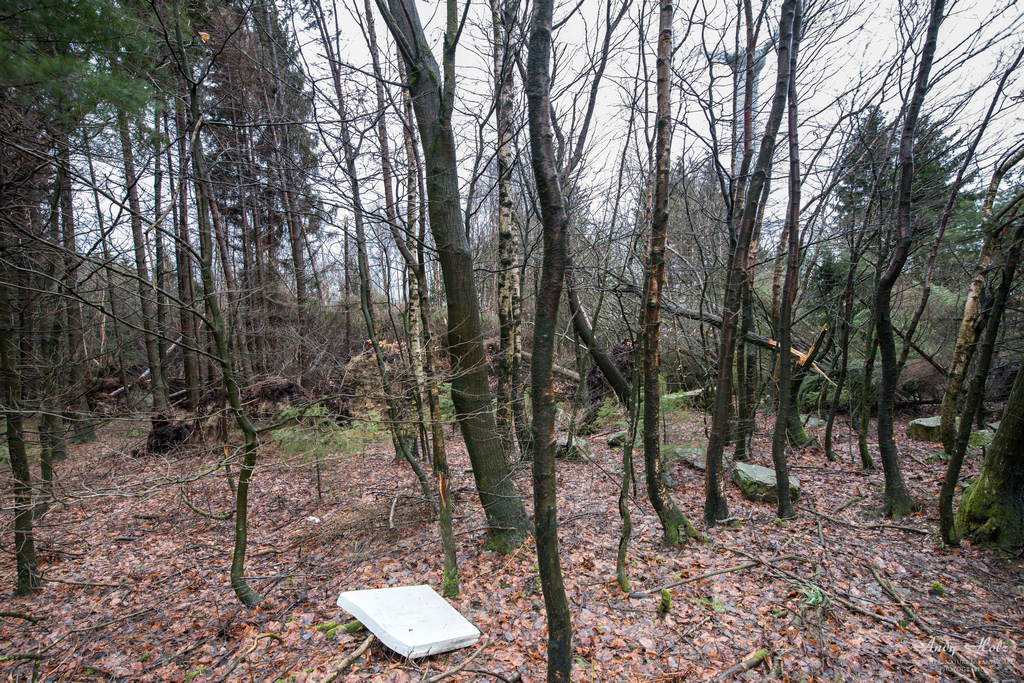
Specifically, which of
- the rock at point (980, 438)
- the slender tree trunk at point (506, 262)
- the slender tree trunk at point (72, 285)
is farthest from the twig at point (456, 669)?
the rock at point (980, 438)

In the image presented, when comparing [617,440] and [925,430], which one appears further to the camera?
[617,440]

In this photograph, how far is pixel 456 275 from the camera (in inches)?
191

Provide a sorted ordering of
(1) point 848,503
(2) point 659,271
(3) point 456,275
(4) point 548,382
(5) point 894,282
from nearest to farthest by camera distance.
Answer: (4) point 548,382 → (2) point 659,271 → (3) point 456,275 → (5) point 894,282 → (1) point 848,503

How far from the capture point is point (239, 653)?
3887 millimetres

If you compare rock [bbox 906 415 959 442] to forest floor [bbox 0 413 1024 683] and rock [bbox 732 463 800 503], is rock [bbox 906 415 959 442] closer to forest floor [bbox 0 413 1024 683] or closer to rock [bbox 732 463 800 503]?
forest floor [bbox 0 413 1024 683]

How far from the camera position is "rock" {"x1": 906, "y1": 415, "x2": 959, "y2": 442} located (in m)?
7.91

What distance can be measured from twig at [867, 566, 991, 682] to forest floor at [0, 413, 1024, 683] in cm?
2

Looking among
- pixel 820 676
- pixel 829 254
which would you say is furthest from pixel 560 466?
pixel 829 254

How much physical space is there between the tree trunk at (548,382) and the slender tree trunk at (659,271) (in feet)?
8.17

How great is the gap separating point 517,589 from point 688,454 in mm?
4707

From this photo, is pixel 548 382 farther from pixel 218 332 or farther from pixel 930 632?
pixel 930 632

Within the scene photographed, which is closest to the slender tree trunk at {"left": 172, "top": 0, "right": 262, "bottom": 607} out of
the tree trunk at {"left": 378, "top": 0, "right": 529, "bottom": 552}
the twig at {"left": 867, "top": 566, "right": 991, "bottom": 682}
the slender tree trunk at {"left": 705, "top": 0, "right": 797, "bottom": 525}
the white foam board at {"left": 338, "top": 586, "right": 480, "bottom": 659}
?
the white foam board at {"left": 338, "top": 586, "right": 480, "bottom": 659}

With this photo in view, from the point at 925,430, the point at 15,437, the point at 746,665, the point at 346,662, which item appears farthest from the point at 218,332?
the point at 925,430

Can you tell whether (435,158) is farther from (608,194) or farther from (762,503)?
(762,503)
